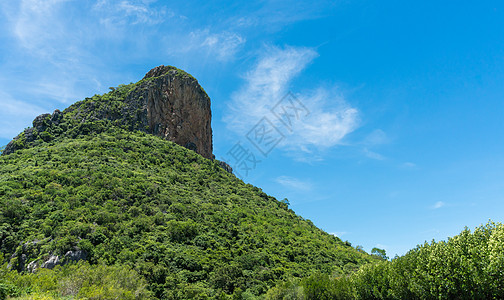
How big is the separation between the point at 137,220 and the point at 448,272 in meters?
41.2

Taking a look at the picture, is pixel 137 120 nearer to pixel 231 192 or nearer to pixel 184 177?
pixel 184 177

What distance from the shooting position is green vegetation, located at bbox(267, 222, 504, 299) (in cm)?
1385

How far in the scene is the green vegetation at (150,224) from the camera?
120 ft

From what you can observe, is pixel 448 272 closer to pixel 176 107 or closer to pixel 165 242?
pixel 165 242

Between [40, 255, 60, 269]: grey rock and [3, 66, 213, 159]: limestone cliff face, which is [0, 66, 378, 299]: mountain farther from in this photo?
[3, 66, 213, 159]: limestone cliff face

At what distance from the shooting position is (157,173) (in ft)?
212

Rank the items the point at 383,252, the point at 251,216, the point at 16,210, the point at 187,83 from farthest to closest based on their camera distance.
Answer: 1. the point at 187,83
2. the point at 383,252
3. the point at 251,216
4. the point at 16,210

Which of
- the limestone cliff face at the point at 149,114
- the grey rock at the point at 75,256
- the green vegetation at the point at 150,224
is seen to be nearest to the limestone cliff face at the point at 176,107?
the limestone cliff face at the point at 149,114

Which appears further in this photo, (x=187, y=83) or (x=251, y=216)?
(x=187, y=83)

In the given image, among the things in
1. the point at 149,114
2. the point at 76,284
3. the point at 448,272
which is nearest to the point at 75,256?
the point at 76,284

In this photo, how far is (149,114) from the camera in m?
89.9

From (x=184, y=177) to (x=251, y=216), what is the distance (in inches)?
737

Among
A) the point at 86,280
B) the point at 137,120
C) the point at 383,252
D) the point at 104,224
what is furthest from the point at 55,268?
the point at 383,252

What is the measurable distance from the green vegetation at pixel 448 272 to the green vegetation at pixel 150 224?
68.9 feet
